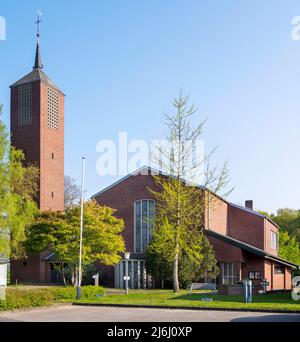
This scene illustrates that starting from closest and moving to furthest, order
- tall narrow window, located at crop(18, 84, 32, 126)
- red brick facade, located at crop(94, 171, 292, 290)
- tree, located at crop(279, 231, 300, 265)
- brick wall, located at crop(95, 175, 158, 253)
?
red brick facade, located at crop(94, 171, 292, 290) < brick wall, located at crop(95, 175, 158, 253) < tall narrow window, located at crop(18, 84, 32, 126) < tree, located at crop(279, 231, 300, 265)

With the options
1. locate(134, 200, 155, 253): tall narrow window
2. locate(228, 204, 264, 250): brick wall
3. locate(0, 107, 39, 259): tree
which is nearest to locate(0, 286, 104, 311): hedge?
locate(0, 107, 39, 259): tree

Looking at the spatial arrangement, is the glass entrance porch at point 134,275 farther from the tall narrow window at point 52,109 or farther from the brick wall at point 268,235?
the tall narrow window at point 52,109

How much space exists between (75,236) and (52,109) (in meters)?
16.8

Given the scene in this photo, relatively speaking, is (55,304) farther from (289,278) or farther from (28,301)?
(289,278)

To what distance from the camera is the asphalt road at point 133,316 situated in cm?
1834

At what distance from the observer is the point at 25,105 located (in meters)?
47.7

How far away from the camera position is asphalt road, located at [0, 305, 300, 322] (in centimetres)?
1834

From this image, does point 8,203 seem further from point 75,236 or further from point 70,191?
point 70,191

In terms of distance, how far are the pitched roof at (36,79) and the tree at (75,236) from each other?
15.6m

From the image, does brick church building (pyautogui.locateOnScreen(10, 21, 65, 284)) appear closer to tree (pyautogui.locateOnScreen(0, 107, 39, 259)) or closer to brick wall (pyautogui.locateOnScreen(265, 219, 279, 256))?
tree (pyautogui.locateOnScreen(0, 107, 39, 259))

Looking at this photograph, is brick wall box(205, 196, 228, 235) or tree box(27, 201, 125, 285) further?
brick wall box(205, 196, 228, 235)

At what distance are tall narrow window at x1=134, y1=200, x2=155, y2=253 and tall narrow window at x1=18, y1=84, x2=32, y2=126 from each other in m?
13.0

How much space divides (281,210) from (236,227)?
38.1 metres

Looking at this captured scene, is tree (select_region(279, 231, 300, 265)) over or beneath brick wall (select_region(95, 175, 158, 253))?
beneath
